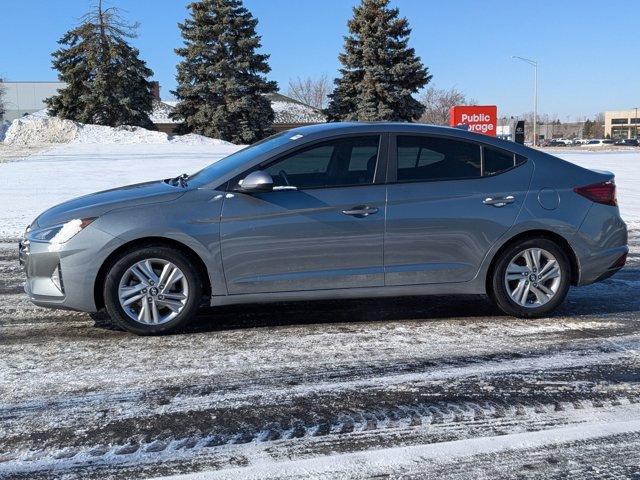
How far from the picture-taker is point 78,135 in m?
42.9

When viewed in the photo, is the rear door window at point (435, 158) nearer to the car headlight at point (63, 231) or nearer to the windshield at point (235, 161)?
the windshield at point (235, 161)

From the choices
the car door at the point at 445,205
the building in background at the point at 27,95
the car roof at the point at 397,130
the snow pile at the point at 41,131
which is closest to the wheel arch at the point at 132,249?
the car roof at the point at 397,130

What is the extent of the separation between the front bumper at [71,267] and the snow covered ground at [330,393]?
0.32m

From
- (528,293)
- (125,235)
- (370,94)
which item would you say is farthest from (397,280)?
(370,94)

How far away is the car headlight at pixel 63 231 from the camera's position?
4.95 metres

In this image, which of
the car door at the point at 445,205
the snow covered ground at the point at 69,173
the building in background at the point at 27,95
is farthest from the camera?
the building in background at the point at 27,95

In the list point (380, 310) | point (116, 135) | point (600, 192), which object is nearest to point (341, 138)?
point (380, 310)

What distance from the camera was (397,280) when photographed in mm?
5352

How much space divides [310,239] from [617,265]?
105 inches

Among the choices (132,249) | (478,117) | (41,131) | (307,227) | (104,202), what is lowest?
(132,249)

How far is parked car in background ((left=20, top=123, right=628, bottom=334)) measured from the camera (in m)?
5.02

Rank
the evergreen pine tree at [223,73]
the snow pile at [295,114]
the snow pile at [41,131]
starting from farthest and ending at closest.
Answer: the snow pile at [295,114] → the evergreen pine tree at [223,73] → the snow pile at [41,131]

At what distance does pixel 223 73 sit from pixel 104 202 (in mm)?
42315

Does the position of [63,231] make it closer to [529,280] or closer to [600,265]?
[529,280]
